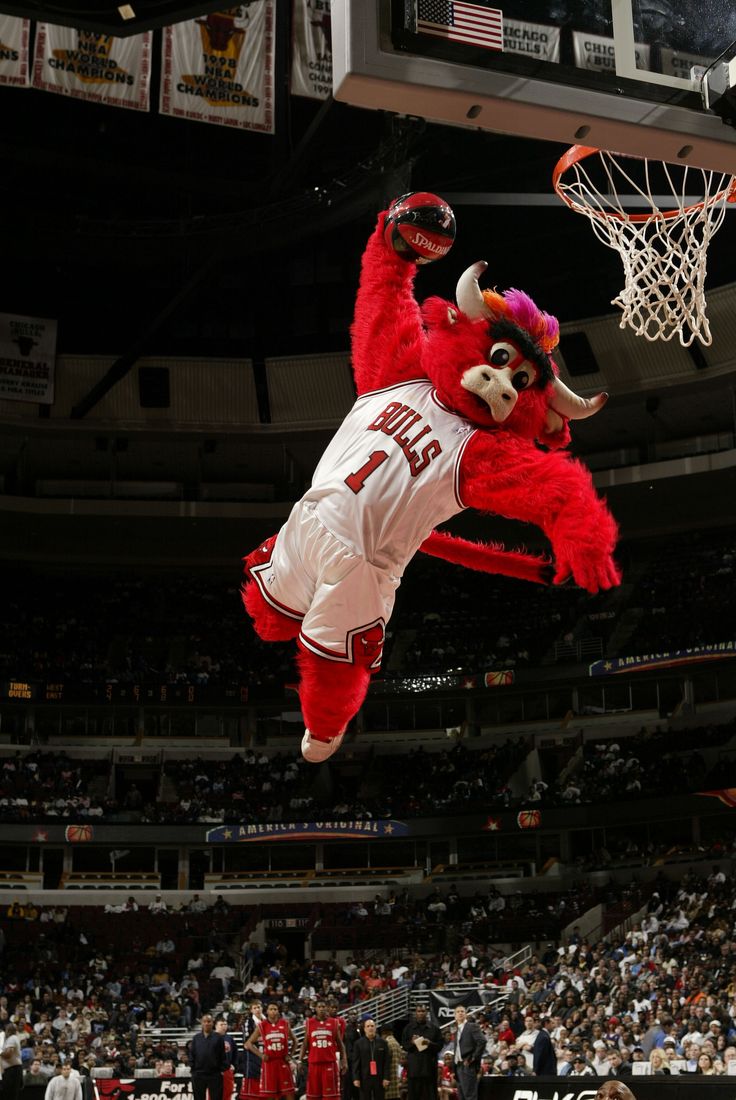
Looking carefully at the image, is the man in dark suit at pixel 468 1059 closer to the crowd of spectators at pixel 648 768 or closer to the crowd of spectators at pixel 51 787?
the crowd of spectators at pixel 648 768

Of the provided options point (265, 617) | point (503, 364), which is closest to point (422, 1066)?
point (265, 617)

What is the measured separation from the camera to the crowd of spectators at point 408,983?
15.0 m

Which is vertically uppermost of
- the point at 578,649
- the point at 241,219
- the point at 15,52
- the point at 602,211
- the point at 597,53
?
the point at 241,219

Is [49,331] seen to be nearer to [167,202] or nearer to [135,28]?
[167,202]

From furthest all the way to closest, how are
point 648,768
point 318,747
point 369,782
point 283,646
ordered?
point 283,646 → point 369,782 → point 648,768 → point 318,747

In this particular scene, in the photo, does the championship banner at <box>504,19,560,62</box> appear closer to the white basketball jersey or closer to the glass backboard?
the glass backboard

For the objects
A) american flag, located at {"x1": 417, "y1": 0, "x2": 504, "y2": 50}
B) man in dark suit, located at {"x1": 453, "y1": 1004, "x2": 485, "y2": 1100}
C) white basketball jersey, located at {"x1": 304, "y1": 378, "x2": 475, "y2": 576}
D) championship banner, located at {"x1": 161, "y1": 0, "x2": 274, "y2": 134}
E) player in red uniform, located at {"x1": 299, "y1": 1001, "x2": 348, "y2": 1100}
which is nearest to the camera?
american flag, located at {"x1": 417, "y1": 0, "x2": 504, "y2": 50}

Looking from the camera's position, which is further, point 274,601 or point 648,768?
point 648,768

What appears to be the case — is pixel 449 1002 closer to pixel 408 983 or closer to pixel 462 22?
pixel 408 983

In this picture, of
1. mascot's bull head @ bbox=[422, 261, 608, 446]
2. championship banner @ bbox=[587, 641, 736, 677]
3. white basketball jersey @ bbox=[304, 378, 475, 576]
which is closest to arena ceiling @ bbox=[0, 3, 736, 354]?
championship banner @ bbox=[587, 641, 736, 677]

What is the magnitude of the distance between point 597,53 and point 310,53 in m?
16.2

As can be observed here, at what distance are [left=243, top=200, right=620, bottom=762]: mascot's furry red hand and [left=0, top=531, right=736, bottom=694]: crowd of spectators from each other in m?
24.0

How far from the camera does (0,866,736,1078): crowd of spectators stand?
15.0 metres

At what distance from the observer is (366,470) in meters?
5.37
